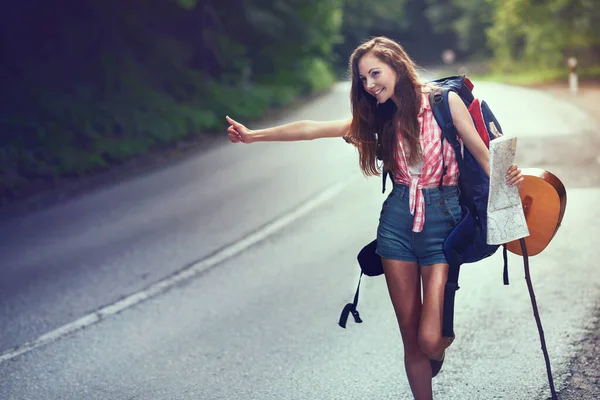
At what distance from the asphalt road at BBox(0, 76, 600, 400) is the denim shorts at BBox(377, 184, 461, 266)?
4.23 feet

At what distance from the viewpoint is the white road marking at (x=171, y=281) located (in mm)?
6488

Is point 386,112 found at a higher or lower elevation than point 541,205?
higher

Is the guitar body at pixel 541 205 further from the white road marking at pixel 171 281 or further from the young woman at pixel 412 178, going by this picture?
the white road marking at pixel 171 281

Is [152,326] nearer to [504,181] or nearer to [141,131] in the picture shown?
[504,181]

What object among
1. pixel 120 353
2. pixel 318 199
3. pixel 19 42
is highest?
pixel 19 42

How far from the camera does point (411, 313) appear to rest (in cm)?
396

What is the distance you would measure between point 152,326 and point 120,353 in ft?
2.00

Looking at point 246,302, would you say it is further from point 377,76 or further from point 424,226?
point 377,76

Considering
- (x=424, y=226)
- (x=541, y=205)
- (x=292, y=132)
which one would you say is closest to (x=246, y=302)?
(x=292, y=132)

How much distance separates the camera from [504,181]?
379 centimetres

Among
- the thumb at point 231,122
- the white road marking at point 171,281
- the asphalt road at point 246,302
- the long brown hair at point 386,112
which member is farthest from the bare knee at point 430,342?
the white road marking at point 171,281

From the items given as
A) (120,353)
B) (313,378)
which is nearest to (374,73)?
(313,378)

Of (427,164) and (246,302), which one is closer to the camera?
(427,164)

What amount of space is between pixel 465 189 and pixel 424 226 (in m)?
0.27
